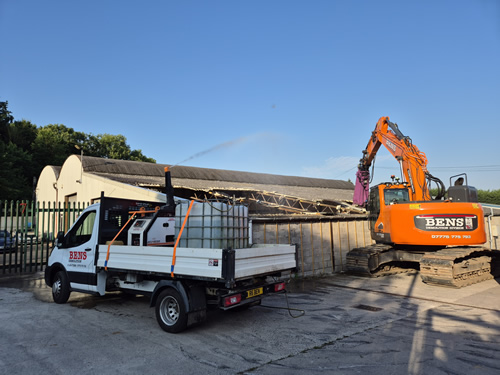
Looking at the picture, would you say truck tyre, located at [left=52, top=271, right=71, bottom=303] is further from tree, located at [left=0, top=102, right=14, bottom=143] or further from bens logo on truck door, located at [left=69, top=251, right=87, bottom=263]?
tree, located at [left=0, top=102, right=14, bottom=143]

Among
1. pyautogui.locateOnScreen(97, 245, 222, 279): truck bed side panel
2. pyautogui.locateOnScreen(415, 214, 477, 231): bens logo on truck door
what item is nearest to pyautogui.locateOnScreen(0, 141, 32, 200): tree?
pyautogui.locateOnScreen(97, 245, 222, 279): truck bed side panel

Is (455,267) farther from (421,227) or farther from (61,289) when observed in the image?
(61,289)

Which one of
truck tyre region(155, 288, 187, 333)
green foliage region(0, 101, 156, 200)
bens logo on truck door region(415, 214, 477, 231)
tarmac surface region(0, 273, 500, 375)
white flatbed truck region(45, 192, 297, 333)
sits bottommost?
tarmac surface region(0, 273, 500, 375)

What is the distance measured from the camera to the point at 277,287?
6.69m

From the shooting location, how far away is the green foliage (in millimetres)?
33312

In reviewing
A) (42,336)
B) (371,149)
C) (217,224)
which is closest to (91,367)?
(42,336)

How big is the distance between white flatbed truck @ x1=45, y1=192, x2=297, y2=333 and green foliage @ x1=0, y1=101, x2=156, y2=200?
96.1 feet

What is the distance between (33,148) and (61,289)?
45.2 meters

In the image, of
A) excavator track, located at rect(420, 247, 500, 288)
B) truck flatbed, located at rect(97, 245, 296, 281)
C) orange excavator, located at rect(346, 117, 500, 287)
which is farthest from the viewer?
orange excavator, located at rect(346, 117, 500, 287)

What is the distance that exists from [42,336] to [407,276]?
11506 mm

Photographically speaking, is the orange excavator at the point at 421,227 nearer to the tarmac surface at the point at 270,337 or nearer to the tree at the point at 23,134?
the tarmac surface at the point at 270,337

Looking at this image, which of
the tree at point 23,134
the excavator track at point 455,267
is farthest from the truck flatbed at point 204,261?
the tree at point 23,134

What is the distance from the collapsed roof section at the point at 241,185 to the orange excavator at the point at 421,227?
12.8 ft

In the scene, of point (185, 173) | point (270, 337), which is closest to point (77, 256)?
point (270, 337)
